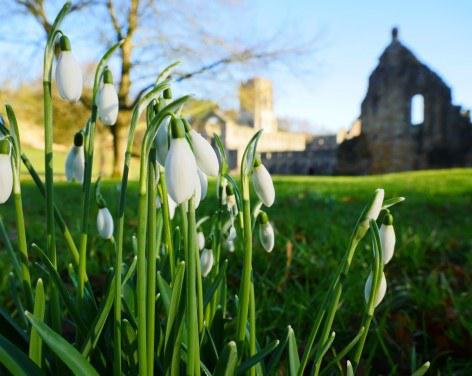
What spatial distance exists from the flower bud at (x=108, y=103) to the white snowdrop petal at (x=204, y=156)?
0.60 feet

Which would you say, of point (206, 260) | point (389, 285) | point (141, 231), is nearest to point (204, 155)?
point (141, 231)

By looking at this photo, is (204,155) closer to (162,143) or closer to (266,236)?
(162,143)

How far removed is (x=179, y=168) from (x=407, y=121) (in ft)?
73.3

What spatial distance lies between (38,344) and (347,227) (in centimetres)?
265

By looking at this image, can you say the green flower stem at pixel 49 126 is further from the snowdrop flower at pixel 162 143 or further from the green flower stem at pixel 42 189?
the snowdrop flower at pixel 162 143

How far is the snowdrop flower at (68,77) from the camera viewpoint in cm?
78

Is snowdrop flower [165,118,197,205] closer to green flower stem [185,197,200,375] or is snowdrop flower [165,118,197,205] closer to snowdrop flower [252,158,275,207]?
green flower stem [185,197,200,375]

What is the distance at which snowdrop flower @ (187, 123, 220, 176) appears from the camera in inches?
26.3

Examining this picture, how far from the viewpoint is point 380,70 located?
21906mm

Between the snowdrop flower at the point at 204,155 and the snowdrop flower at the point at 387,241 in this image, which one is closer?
the snowdrop flower at the point at 204,155

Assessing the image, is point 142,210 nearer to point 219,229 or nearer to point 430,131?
point 219,229

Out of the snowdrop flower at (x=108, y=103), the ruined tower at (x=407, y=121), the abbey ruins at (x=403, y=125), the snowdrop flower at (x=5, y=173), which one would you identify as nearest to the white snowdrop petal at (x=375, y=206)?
the snowdrop flower at (x=108, y=103)

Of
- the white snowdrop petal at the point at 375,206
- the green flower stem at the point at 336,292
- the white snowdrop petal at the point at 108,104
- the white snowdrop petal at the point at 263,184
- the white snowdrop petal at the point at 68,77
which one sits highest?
the white snowdrop petal at the point at 68,77

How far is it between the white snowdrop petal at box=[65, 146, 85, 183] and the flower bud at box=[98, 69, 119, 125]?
157mm
